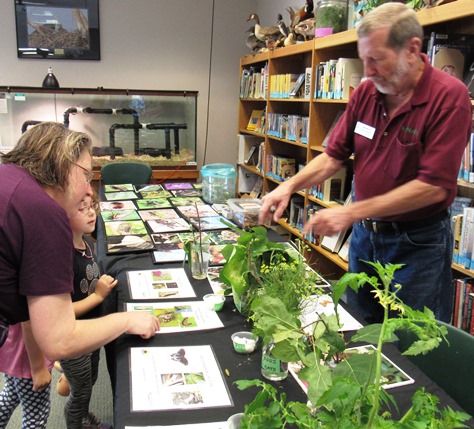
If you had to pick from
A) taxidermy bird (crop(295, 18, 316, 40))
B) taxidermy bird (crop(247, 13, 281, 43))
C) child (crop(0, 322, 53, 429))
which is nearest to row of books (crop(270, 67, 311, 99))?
taxidermy bird (crop(295, 18, 316, 40))

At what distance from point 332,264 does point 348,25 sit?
1791 mm

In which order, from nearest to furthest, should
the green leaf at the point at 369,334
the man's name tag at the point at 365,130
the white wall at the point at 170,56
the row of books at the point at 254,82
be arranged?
the green leaf at the point at 369,334
the man's name tag at the point at 365,130
the row of books at the point at 254,82
the white wall at the point at 170,56

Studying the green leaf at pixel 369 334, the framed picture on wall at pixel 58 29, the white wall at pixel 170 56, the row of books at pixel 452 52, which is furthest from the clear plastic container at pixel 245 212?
the framed picture on wall at pixel 58 29

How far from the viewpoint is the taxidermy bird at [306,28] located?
3.67 meters

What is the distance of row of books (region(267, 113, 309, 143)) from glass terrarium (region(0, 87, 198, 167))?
108 cm

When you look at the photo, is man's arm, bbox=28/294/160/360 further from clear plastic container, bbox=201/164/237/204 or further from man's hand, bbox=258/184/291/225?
clear plastic container, bbox=201/164/237/204

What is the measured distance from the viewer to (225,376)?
4.05 ft

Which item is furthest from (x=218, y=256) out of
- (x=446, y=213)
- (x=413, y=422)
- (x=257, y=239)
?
(x=413, y=422)

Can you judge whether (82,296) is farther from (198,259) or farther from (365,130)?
(365,130)

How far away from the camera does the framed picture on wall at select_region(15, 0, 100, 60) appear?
5.08m

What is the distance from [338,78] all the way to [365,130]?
133cm

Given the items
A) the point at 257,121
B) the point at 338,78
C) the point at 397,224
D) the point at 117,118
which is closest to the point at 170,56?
the point at 117,118

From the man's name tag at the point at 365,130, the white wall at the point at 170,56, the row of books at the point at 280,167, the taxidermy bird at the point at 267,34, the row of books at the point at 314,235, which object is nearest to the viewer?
the man's name tag at the point at 365,130

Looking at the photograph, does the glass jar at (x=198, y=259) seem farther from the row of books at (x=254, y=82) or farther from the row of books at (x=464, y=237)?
the row of books at (x=254, y=82)
